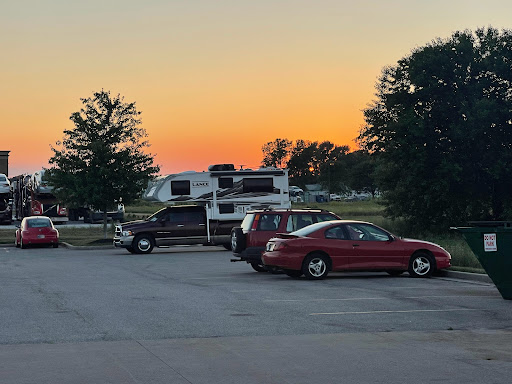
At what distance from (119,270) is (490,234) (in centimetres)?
1243

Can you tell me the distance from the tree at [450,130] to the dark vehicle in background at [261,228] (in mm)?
22362

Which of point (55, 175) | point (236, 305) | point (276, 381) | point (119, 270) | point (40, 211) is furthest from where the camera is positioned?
point (40, 211)

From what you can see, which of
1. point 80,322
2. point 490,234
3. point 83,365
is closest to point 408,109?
point 490,234

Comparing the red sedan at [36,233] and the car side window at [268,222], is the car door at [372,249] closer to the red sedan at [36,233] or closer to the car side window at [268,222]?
the car side window at [268,222]

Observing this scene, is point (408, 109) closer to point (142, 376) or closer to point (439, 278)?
point (439, 278)

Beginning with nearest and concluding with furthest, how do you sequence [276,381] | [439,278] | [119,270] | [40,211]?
[276,381] < [439,278] < [119,270] < [40,211]

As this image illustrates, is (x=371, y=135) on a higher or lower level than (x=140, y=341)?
higher

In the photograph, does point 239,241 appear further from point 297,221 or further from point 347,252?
point 347,252

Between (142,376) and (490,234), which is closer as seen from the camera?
(142,376)

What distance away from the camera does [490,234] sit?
16359mm

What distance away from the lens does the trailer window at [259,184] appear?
124 ft

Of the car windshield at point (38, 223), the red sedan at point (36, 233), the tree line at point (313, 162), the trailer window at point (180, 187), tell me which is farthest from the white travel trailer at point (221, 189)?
the tree line at point (313, 162)

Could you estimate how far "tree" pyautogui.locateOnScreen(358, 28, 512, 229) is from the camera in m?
46.6

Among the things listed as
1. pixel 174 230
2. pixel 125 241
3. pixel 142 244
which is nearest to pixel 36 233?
pixel 125 241
